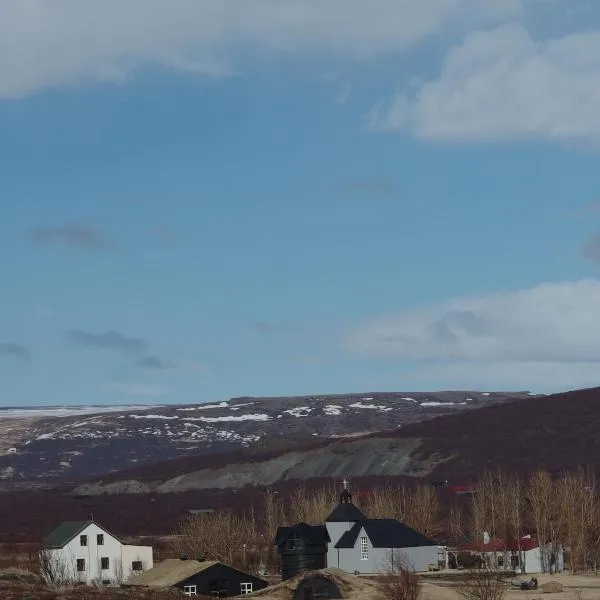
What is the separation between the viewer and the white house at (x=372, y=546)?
106 m

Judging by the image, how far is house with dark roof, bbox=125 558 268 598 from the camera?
9075cm

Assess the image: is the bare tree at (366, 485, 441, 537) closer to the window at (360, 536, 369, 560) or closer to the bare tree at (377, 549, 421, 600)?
the window at (360, 536, 369, 560)

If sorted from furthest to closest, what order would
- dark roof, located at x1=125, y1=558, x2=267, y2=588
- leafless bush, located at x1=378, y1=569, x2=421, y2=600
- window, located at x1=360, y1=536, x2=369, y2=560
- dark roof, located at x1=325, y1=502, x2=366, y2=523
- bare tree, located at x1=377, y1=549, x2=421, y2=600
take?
dark roof, located at x1=325, y1=502, x2=366, y2=523 < window, located at x1=360, y1=536, x2=369, y2=560 < dark roof, located at x1=125, y1=558, x2=267, y2=588 < bare tree, located at x1=377, y1=549, x2=421, y2=600 < leafless bush, located at x1=378, y1=569, x2=421, y2=600

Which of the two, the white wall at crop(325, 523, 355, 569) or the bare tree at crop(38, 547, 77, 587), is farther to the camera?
the white wall at crop(325, 523, 355, 569)

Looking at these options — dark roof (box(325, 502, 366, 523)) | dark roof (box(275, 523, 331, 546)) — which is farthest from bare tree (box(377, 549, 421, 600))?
dark roof (box(325, 502, 366, 523))

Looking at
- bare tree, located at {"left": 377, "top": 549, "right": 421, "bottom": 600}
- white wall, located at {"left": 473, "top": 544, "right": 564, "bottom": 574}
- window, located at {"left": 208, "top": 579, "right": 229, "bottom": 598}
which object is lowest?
white wall, located at {"left": 473, "top": 544, "right": 564, "bottom": 574}

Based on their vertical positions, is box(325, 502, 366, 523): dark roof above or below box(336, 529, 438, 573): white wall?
above

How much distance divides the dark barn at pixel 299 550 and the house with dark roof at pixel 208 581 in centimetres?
1172

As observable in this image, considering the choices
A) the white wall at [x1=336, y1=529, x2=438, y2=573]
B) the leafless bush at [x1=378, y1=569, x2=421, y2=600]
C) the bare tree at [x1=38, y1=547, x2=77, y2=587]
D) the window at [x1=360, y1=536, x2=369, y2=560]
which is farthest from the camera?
the window at [x1=360, y1=536, x2=369, y2=560]

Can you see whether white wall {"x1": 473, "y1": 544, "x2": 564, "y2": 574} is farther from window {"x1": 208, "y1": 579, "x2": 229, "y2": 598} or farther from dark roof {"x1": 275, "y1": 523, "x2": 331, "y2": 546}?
window {"x1": 208, "y1": 579, "x2": 229, "y2": 598}

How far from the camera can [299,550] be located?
10538cm

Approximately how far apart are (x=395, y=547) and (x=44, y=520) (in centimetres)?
8872

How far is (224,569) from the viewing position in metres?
92.4

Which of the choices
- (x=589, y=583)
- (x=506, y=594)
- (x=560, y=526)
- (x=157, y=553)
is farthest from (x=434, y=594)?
(x=157, y=553)
